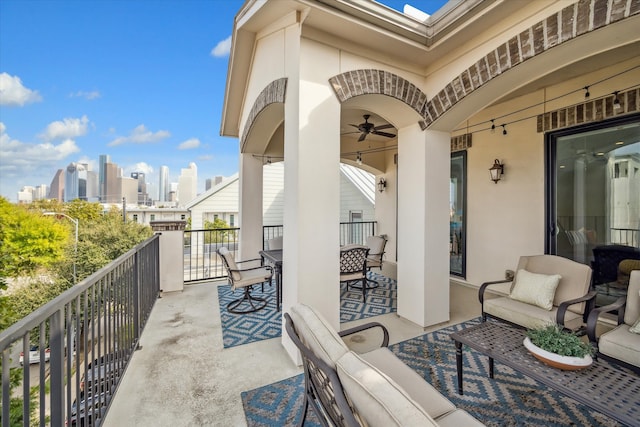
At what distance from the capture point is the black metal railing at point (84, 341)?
1.05 metres

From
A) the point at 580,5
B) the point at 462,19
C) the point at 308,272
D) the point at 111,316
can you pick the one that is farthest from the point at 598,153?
the point at 111,316

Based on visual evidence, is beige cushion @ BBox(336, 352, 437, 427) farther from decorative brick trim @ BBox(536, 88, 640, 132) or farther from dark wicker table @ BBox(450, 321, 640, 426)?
decorative brick trim @ BBox(536, 88, 640, 132)

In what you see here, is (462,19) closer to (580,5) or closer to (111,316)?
(580,5)

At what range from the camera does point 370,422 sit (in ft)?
3.08

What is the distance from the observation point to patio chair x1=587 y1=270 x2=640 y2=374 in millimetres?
2138

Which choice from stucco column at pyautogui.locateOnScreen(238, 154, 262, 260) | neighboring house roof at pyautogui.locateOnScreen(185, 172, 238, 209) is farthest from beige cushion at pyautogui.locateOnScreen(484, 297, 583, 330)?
neighboring house roof at pyautogui.locateOnScreen(185, 172, 238, 209)

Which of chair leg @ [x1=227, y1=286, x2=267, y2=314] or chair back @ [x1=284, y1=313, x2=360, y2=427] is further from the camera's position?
chair leg @ [x1=227, y1=286, x2=267, y2=314]

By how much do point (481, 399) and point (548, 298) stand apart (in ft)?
4.97

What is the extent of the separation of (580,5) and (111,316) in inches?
173

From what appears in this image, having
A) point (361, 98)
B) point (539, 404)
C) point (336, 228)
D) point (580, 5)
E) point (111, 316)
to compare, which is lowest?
point (539, 404)

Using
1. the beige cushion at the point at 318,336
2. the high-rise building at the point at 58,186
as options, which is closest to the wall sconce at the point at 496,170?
the beige cushion at the point at 318,336

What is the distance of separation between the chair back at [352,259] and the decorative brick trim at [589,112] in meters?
3.31

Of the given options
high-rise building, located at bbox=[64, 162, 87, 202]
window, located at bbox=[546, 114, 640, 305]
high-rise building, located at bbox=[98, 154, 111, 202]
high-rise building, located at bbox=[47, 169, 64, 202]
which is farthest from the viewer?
high-rise building, located at bbox=[98, 154, 111, 202]

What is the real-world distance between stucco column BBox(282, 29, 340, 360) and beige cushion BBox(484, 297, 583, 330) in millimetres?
1854
